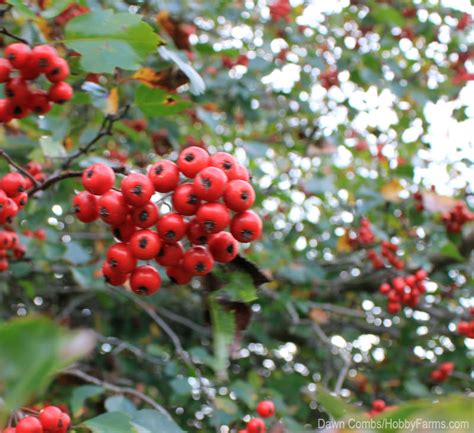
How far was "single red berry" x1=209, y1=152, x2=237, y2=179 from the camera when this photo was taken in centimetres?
181

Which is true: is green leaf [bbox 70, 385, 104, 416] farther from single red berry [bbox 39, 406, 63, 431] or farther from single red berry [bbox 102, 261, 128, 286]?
single red berry [bbox 102, 261, 128, 286]

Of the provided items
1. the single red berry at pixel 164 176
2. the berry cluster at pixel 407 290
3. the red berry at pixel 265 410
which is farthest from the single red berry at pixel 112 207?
the berry cluster at pixel 407 290

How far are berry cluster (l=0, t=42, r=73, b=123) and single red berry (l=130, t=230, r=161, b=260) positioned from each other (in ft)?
2.66

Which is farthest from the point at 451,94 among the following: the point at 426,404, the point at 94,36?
the point at 426,404

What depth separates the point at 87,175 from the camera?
1.83m

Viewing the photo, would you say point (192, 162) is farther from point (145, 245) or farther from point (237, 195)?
point (145, 245)

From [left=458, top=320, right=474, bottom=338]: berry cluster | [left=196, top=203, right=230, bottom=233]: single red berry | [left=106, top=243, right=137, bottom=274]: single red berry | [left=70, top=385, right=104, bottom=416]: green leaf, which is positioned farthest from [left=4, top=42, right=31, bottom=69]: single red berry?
[left=458, top=320, right=474, bottom=338]: berry cluster

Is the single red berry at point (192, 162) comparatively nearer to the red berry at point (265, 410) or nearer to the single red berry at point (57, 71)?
the single red berry at point (57, 71)

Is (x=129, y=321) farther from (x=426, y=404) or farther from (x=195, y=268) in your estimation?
(x=426, y=404)

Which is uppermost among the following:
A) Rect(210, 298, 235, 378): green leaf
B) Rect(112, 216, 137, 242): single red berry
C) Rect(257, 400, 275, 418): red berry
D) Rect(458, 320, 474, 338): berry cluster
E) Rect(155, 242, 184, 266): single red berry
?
Rect(112, 216, 137, 242): single red berry

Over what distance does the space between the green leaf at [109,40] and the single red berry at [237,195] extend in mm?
752

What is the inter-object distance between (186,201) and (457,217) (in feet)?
9.95

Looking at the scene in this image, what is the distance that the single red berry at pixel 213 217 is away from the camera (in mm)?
1729

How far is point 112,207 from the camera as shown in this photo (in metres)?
1.76
